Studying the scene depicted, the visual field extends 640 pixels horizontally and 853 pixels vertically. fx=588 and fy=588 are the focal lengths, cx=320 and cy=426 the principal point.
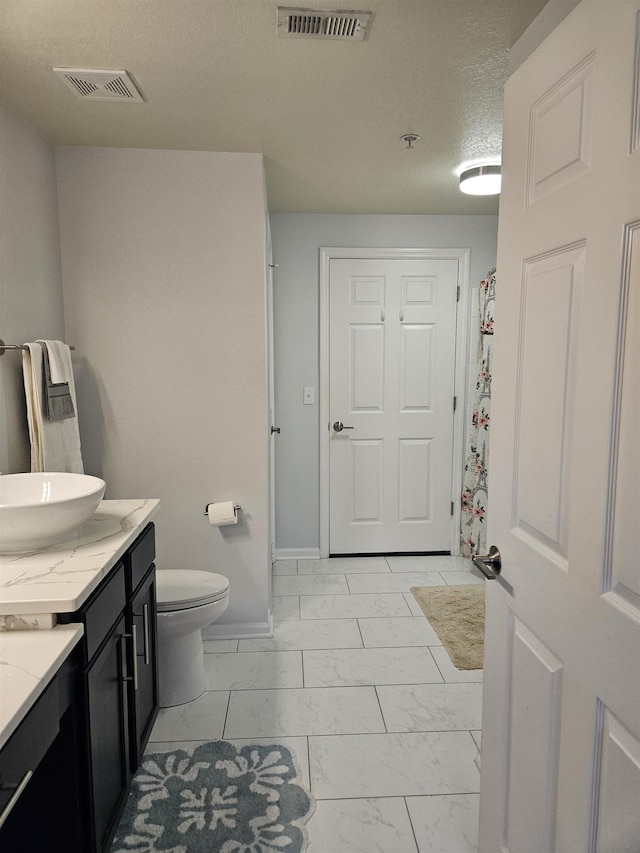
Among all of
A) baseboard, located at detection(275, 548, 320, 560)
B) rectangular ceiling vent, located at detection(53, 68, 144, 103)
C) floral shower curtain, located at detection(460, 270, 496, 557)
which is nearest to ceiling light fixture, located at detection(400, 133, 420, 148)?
rectangular ceiling vent, located at detection(53, 68, 144, 103)

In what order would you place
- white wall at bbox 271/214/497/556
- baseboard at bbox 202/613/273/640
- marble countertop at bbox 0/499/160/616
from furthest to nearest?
white wall at bbox 271/214/497/556, baseboard at bbox 202/613/273/640, marble countertop at bbox 0/499/160/616

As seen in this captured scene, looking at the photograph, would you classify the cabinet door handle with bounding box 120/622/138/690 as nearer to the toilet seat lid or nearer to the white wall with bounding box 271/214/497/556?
the toilet seat lid

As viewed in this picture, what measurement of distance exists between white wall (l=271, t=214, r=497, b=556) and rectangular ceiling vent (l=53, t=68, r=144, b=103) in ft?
5.85

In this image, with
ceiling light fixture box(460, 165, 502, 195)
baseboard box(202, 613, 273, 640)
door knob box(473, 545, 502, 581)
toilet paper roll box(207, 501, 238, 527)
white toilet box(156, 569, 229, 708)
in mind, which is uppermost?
ceiling light fixture box(460, 165, 502, 195)

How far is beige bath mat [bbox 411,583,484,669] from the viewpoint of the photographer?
9.18ft

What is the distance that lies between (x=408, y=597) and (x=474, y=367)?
1.61 metres

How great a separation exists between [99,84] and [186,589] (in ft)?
6.24

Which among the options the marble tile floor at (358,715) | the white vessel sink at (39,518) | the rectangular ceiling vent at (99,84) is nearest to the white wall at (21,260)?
the rectangular ceiling vent at (99,84)

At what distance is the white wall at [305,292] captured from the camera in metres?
3.85

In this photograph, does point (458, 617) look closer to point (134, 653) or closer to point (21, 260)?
point (134, 653)

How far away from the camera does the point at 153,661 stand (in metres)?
2.14

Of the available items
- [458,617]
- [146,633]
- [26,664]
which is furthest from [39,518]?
[458,617]

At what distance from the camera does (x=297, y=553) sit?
4.09 meters

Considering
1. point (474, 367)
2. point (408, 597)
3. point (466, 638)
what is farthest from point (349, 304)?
point (466, 638)
